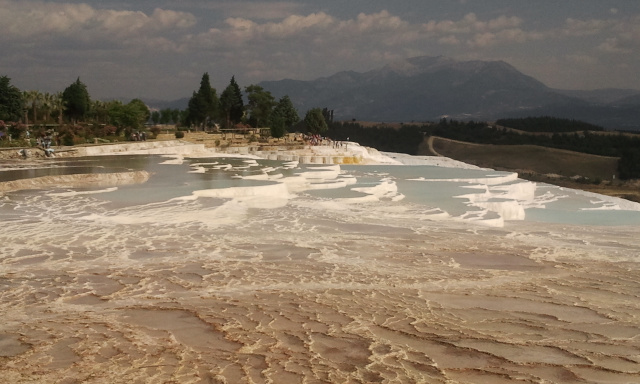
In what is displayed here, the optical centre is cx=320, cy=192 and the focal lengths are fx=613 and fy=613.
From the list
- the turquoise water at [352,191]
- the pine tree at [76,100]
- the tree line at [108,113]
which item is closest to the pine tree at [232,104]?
the tree line at [108,113]

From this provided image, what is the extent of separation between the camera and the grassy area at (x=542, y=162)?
44.8m

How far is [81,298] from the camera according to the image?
600 centimetres

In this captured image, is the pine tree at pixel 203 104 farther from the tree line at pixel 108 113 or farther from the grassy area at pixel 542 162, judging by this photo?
the grassy area at pixel 542 162

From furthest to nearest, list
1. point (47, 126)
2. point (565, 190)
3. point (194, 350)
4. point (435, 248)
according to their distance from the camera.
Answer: point (47, 126) < point (565, 190) < point (435, 248) < point (194, 350)

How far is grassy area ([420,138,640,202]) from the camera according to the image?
44.8 meters

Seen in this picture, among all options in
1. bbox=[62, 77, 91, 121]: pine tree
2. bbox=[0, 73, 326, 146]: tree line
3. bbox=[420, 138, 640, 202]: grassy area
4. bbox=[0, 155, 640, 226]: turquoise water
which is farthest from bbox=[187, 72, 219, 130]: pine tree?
bbox=[420, 138, 640, 202]: grassy area

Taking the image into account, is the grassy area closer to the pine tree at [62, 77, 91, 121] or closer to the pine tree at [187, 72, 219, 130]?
the pine tree at [187, 72, 219, 130]

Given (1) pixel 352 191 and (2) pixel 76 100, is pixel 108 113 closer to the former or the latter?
(2) pixel 76 100

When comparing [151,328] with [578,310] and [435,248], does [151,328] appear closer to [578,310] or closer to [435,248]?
[578,310]

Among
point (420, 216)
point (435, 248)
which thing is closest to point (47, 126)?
point (420, 216)

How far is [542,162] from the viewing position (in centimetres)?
5434

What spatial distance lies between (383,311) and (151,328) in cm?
212

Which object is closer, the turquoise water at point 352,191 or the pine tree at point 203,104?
the turquoise water at point 352,191

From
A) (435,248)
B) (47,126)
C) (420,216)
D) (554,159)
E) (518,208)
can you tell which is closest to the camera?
(435,248)
